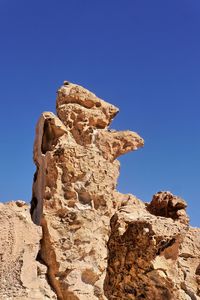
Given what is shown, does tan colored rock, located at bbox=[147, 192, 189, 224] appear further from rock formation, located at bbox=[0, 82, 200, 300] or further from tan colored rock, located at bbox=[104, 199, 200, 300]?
tan colored rock, located at bbox=[104, 199, 200, 300]

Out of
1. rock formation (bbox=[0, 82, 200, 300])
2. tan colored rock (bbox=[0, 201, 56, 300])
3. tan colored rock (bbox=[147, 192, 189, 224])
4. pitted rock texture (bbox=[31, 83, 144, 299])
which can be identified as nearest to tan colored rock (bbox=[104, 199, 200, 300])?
rock formation (bbox=[0, 82, 200, 300])

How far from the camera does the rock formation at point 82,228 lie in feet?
21.6

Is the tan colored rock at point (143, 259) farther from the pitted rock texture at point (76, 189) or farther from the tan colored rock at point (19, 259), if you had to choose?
the tan colored rock at point (19, 259)

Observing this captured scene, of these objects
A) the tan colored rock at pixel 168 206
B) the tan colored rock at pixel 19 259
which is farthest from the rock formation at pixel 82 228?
the tan colored rock at pixel 168 206

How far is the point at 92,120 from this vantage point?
27.0 feet

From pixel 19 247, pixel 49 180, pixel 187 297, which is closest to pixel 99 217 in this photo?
pixel 49 180

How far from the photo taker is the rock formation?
659 centimetres

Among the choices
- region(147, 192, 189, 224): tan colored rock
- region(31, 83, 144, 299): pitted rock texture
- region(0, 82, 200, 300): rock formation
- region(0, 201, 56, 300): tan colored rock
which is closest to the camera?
region(0, 201, 56, 300): tan colored rock

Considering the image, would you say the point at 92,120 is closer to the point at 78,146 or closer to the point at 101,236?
the point at 78,146

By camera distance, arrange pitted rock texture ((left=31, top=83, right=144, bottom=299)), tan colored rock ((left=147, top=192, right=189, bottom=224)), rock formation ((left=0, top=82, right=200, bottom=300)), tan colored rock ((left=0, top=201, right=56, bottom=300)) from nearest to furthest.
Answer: tan colored rock ((left=0, top=201, right=56, bottom=300)) → rock formation ((left=0, top=82, right=200, bottom=300)) → pitted rock texture ((left=31, top=83, right=144, bottom=299)) → tan colored rock ((left=147, top=192, right=189, bottom=224))

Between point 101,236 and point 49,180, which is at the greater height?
point 49,180

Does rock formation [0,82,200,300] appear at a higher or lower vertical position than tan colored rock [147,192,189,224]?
lower

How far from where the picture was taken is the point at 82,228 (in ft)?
23.1

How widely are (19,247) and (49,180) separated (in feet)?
3.55
